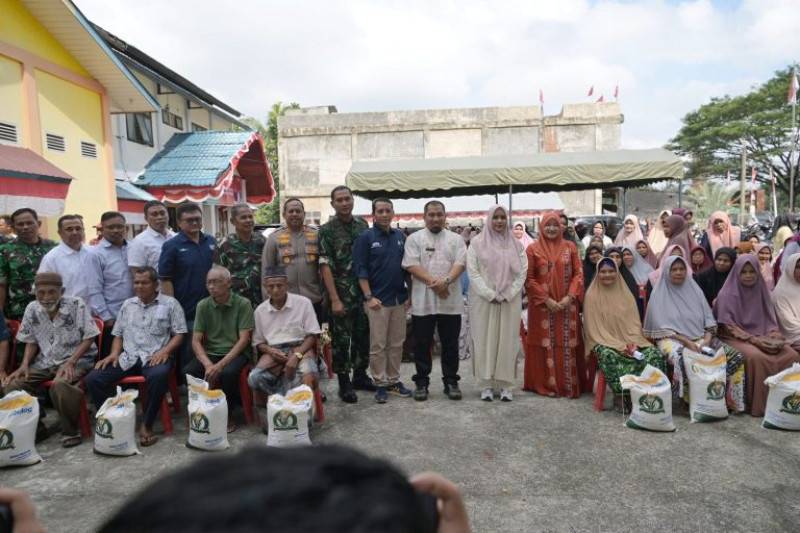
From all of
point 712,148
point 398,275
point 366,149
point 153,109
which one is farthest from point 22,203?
point 712,148

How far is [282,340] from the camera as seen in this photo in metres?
4.14

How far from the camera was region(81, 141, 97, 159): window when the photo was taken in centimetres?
877

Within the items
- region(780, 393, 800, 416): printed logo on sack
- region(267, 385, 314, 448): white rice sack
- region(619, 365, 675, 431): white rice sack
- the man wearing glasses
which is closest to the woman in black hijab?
region(780, 393, 800, 416): printed logo on sack

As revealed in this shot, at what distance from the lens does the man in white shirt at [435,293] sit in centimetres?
463

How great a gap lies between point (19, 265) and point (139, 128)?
834 cm

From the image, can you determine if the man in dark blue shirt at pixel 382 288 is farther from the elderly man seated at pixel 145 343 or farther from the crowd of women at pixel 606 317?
the elderly man seated at pixel 145 343

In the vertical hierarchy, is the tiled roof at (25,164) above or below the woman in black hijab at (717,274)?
above

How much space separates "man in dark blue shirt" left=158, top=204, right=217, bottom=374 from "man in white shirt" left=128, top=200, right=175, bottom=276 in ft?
0.74

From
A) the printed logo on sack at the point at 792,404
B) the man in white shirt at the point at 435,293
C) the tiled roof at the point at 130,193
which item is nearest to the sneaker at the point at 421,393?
the man in white shirt at the point at 435,293

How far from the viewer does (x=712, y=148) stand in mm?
27359

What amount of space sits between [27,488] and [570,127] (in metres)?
26.5

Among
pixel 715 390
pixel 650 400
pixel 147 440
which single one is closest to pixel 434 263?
pixel 650 400

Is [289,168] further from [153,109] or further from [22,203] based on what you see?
[22,203]

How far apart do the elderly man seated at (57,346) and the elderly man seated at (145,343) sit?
0.17 m
